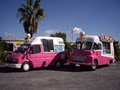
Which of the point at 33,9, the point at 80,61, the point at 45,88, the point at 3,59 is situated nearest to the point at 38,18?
the point at 33,9

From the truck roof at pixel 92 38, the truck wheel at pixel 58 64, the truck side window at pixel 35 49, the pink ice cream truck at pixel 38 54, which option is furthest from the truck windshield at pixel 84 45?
the truck side window at pixel 35 49

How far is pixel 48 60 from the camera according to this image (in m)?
13.0

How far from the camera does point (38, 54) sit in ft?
40.3

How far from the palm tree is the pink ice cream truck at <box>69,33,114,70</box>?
29.9 feet

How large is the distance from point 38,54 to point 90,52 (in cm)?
399

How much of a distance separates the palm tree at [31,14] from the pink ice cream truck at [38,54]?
326 inches

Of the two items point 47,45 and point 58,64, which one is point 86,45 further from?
point 47,45

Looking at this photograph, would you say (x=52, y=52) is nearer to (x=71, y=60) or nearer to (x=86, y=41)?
(x=71, y=60)

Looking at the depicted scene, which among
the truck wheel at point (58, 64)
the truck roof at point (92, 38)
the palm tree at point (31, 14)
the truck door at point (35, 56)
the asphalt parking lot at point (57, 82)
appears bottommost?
the asphalt parking lot at point (57, 82)

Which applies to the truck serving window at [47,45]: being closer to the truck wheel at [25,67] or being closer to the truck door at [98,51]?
the truck wheel at [25,67]

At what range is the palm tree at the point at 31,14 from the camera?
21500 millimetres

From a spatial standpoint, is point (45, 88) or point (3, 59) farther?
point (3, 59)

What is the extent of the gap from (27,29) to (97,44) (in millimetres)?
11421

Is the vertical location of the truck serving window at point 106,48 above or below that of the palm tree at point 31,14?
below
